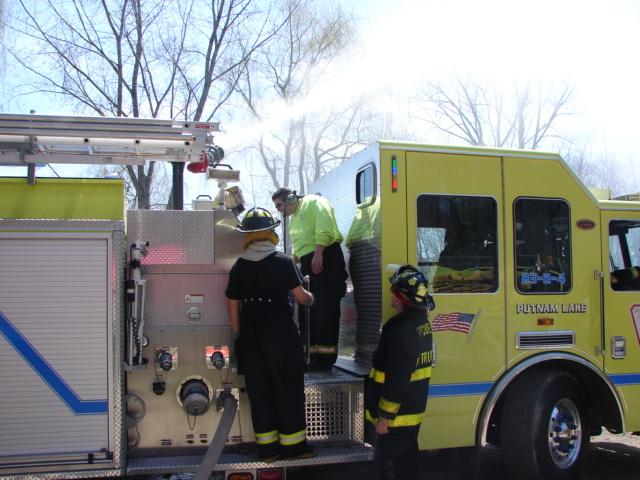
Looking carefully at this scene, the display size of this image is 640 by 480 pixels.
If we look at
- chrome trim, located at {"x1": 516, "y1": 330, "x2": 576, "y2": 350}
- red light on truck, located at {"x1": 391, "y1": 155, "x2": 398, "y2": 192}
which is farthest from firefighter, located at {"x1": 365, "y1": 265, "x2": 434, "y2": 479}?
chrome trim, located at {"x1": 516, "y1": 330, "x2": 576, "y2": 350}

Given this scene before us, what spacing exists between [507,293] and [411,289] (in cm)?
113

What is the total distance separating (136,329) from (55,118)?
142cm

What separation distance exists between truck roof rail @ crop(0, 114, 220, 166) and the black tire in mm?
3033

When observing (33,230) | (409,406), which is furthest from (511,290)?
(33,230)

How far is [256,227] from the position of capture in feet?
14.4

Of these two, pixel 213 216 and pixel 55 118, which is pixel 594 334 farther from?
pixel 55 118

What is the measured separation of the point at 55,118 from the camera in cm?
409

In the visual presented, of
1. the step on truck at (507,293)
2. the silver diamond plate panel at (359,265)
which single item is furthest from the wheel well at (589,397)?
the silver diamond plate panel at (359,265)

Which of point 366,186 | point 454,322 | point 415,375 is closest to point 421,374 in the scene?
point 415,375

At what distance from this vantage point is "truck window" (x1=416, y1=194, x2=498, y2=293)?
4.83 metres

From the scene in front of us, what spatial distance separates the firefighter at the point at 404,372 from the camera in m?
4.14

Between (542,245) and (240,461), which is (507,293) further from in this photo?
(240,461)

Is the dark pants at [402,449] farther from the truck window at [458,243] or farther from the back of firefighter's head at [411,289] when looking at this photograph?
the truck window at [458,243]

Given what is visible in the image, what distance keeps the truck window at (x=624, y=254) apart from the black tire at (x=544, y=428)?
0.99m
